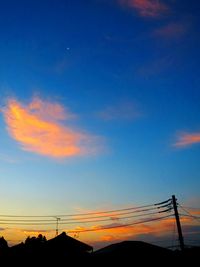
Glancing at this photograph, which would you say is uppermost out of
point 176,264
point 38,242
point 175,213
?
point 175,213

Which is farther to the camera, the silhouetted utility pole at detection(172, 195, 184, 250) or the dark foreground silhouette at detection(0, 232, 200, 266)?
the silhouetted utility pole at detection(172, 195, 184, 250)

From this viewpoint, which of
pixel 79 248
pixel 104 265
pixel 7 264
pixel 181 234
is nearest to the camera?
pixel 7 264

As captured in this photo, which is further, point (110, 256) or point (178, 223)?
point (178, 223)

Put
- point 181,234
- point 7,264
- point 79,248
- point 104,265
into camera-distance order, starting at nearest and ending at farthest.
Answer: point 7,264 → point 104,265 → point 181,234 → point 79,248

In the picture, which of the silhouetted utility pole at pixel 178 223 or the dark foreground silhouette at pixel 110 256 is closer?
the dark foreground silhouette at pixel 110 256

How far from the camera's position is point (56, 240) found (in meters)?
36.7

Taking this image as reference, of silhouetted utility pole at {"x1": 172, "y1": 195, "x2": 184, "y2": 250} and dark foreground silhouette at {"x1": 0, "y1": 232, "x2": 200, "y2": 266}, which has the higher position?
silhouetted utility pole at {"x1": 172, "y1": 195, "x2": 184, "y2": 250}

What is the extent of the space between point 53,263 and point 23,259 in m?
2.98

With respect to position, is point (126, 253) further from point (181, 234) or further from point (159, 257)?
point (181, 234)

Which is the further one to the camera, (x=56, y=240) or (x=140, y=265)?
(x=56, y=240)

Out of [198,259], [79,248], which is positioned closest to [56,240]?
[79,248]

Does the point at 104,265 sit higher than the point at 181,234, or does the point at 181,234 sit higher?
the point at 181,234

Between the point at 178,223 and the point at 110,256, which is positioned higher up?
the point at 178,223

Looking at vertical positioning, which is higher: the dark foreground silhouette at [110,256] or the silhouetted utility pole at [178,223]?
the silhouetted utility pole at [178,223]
